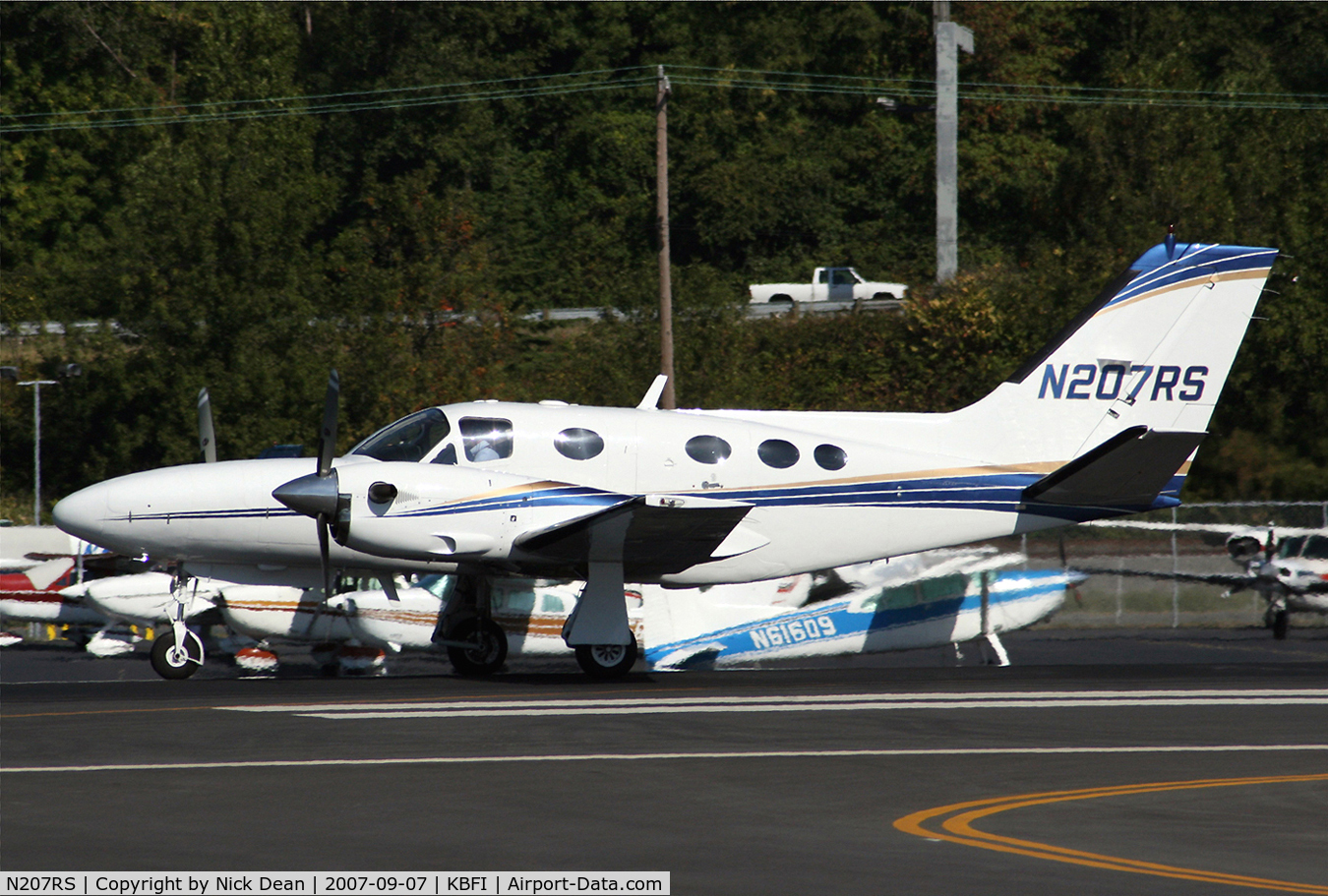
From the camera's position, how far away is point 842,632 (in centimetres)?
1973

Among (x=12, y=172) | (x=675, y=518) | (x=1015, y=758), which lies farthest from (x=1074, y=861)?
(x=12, y=172)

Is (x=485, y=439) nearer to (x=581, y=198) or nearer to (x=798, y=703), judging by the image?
(x=798, y=703)

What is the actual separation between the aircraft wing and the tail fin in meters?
4.88

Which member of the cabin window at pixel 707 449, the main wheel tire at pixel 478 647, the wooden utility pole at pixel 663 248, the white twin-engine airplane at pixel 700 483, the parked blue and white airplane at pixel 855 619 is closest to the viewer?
the white twin-engine airplane at pixel 700 483

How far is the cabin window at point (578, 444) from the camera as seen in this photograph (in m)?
16.4

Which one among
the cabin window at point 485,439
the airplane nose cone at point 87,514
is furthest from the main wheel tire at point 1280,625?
the airplane nose cone at point 87,514

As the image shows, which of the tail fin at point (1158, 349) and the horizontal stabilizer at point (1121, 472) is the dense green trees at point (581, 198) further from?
the horizontal stabilizer at point (1121, 472)

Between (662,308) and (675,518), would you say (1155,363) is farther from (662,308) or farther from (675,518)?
(662,308)

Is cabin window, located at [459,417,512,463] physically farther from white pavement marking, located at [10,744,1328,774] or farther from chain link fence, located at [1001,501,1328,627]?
chain link fence, located at [1001,501,1328,627]

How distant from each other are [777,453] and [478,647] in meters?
4.16

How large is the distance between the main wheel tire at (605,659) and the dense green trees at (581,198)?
13716 millimetres

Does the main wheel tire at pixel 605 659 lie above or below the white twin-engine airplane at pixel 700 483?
below

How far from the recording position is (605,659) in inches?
644

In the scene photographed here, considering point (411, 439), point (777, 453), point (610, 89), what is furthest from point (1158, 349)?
point (610, 89)
